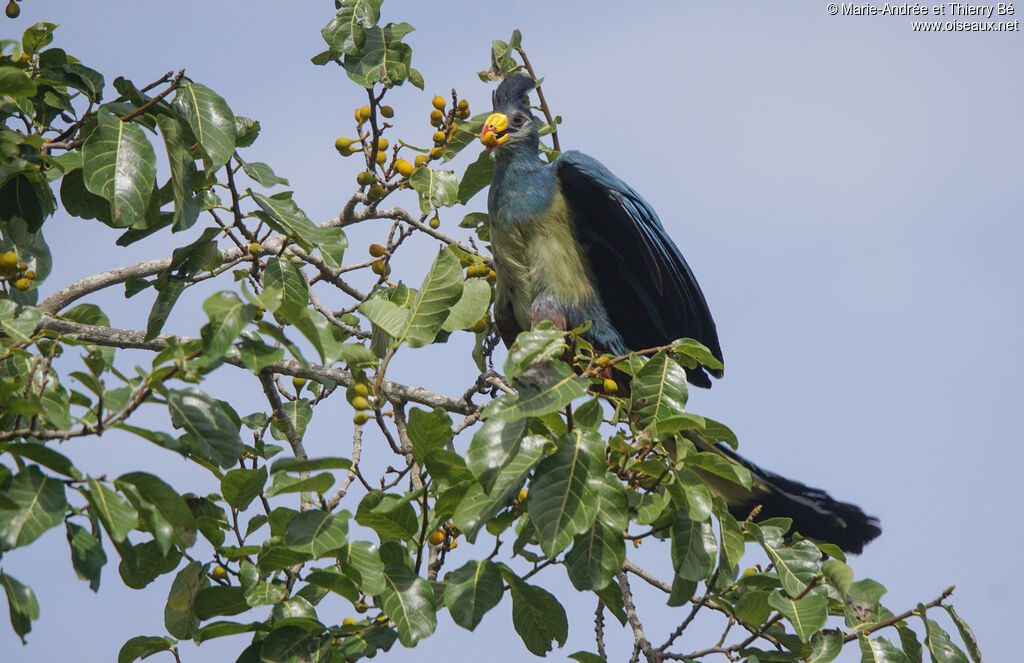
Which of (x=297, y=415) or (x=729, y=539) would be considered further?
(x=297, y=415)

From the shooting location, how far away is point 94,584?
2.33 m

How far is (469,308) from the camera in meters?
2.81

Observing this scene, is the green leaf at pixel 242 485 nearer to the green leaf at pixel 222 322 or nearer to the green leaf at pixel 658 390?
the green leaf at pixel 222 322

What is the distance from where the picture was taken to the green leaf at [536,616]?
8.65ft

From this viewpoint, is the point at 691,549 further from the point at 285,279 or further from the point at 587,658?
the point at 285,279

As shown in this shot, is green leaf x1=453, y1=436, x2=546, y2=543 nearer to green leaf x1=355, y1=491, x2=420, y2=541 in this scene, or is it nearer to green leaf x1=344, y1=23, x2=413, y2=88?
green leaf x1=355, y1=491, x2=420, y2=541

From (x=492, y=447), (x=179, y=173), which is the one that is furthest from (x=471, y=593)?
(x=179, y=173)

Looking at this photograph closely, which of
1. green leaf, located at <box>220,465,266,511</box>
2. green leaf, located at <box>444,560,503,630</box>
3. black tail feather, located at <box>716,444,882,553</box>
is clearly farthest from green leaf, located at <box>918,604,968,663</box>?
green leaf, located at <box>220,465,266,511</box>

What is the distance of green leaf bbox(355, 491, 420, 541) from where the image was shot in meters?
2.52

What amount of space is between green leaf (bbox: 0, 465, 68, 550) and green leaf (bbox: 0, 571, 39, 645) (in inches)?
7.1

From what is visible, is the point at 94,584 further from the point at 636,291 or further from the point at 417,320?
the point at 636,291

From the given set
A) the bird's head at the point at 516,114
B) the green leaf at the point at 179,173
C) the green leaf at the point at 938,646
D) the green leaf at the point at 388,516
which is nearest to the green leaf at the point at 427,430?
the green leaf at the point at 388,516

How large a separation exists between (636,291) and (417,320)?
2.06 metres

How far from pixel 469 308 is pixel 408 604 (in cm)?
87
